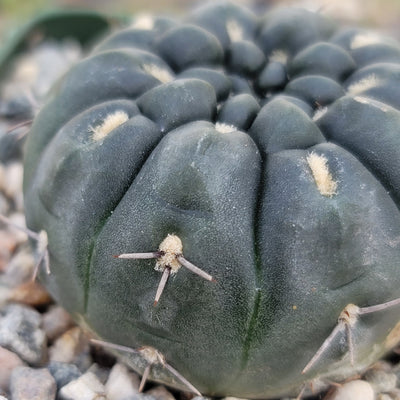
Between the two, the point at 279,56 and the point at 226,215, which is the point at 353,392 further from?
the point at 279,56

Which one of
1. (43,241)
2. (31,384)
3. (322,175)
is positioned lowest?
(31,384)

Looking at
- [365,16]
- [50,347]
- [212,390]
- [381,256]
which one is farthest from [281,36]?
[365,16]

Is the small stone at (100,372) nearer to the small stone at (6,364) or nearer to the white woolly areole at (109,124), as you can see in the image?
the small stone at (6,364)

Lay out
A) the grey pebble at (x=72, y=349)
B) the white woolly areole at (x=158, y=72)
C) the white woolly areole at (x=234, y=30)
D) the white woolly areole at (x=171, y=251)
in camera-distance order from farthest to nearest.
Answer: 1. the white woolly areole at (x=234, y=30)
2. the grey pebble at (x=72, y=349)
3. the white woolly areole at (x=158, y=72)
4. the white woolly areole at (x=171, y=251)

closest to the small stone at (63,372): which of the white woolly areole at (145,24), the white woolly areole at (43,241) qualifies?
the white woolly areole at (43,241)

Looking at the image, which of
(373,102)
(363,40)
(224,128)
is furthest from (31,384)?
(363,40)

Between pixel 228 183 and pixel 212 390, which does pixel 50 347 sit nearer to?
pixel 212 390

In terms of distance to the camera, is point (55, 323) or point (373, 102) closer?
point (373, 102)
